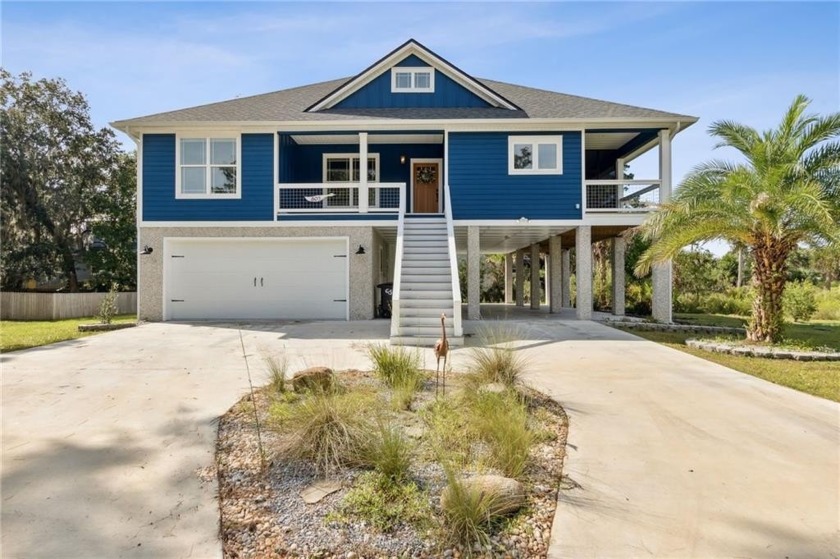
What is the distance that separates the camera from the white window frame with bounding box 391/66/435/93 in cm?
1510

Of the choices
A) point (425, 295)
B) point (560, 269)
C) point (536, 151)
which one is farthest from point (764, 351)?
point (560, 269)

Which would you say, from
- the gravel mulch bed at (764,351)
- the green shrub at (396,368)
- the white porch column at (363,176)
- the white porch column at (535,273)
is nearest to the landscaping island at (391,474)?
the green shrub at (396,368)

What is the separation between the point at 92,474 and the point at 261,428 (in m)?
1.31

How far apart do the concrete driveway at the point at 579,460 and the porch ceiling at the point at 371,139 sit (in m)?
8.89

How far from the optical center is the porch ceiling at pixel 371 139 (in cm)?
1410

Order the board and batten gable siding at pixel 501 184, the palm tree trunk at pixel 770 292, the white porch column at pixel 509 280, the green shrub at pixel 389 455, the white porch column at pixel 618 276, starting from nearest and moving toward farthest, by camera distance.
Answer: the green shrub at pixel 389 455, the palm tree trunk at pixel 770 292, the board and batten gable siding at pixel 501 184, the white porch column at pixel 618 276, the white porch column at pixel 509 280

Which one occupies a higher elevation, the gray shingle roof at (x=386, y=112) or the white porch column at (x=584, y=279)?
the gray shingle roof at (x=386, y=112)

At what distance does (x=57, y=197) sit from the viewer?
2108 centimetres

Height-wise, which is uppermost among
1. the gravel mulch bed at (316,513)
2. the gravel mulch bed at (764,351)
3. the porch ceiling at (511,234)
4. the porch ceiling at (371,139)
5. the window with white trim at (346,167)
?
the porch ceiling at (371,139)

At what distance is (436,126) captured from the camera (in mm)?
13508

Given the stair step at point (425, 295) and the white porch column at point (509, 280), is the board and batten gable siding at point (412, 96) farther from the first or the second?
the white porch column at point (509, 280)

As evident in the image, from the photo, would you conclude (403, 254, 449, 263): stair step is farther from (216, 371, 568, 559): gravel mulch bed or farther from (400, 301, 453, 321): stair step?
(216, 371, 568, 559): gravel mulch bed

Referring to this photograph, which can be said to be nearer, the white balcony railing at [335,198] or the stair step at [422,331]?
the stair step at [422,331]

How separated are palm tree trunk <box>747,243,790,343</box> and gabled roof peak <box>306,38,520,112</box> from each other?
26.5 ft
